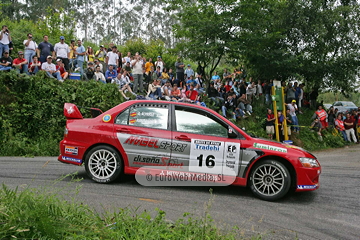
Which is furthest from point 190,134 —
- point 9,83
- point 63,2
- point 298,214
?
point 63,2

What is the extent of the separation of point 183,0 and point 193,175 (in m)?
14.4

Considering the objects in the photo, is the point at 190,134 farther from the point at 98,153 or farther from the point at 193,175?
the point at 98,153

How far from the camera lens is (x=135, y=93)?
15.9 m

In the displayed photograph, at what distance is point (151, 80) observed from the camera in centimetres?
1820

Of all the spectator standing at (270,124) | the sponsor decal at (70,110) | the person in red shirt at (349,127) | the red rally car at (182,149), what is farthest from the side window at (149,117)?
the person in red shirt at (349,127)

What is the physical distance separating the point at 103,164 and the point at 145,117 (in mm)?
1219

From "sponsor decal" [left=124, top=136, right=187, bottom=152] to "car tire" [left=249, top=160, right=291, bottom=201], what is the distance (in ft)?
4.71

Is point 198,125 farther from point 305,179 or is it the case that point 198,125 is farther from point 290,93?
point 290,93

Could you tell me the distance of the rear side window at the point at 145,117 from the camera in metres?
6.59

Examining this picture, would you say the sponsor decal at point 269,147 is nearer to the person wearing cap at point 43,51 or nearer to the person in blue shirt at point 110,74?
the person in blue shirt at point 110,74

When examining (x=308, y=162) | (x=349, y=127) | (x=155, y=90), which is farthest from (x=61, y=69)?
(x=349, y=127)

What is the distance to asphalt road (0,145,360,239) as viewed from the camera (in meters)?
4.83

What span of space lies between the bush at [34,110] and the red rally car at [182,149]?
18.0ft

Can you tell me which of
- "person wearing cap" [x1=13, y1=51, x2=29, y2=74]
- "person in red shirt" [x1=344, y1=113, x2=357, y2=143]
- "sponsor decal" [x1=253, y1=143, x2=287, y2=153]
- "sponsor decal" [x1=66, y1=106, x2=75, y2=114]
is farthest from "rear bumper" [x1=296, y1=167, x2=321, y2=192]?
"person in red shirt" [x1=344, y1=113, x2=357, y2=143]
